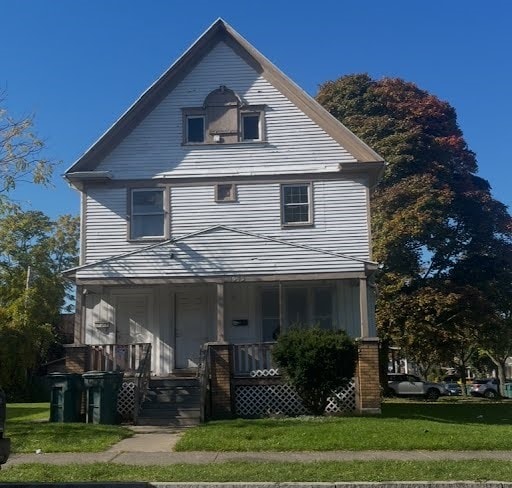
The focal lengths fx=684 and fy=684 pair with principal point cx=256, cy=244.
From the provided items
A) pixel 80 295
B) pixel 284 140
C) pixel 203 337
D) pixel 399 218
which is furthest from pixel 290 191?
pixel 399 218

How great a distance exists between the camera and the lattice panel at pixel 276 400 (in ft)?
53.0

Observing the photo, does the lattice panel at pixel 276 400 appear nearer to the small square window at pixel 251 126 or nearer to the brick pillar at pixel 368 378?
the brick pillar at pixel 368 378

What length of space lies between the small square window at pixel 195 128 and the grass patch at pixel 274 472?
37.8 ft

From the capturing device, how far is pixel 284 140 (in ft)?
62.5

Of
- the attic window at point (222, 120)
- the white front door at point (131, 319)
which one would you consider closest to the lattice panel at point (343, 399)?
the white front door at point (131, 319)

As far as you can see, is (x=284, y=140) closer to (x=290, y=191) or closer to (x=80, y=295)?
(x=290, y=191)

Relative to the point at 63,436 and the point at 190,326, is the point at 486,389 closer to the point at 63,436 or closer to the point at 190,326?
the point at 190,326

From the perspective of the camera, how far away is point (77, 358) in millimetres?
16516

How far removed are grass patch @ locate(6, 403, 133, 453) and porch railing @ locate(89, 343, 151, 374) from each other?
7.70 ft

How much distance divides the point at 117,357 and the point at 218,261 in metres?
3.48

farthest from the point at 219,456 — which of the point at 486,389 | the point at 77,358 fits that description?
the point at 486,389

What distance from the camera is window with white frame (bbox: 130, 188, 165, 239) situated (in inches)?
738

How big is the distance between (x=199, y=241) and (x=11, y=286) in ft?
71.1

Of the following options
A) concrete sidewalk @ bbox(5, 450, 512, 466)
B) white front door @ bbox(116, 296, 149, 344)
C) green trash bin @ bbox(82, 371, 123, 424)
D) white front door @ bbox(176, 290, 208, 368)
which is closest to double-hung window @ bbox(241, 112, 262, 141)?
white front door @ bbox(176, 290, 208, 368)
